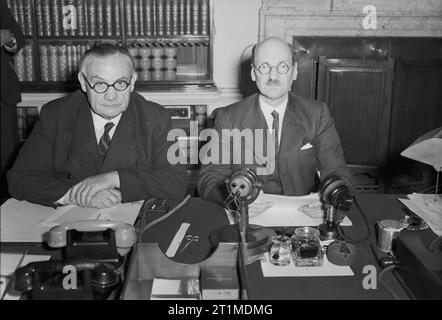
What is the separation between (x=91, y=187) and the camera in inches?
74.7

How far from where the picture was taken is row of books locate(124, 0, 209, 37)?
4.16 meters

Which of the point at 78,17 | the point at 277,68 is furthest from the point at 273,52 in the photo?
the point at 78,17

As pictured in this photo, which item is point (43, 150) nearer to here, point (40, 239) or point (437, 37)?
point (40, 239)

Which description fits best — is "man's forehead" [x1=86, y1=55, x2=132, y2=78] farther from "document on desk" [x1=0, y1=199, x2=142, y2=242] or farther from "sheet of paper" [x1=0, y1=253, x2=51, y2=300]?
"sheet of paper" [x1=0, y1=253, x2=51, y2=300]

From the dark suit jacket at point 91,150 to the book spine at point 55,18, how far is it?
2.21 m

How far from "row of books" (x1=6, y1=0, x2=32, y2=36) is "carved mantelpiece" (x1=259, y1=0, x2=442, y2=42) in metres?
1.86

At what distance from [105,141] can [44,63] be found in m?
2.41

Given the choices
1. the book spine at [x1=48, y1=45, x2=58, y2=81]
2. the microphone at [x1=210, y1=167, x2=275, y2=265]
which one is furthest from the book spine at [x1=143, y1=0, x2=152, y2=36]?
the microphone at [x1=210, y1=167, x2=275, y2=265]

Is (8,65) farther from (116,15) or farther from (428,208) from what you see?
(428,208)

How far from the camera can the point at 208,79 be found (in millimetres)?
4297

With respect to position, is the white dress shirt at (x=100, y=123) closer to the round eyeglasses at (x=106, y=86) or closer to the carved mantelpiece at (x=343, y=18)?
the round eyeglasses at (x=106, y=86)

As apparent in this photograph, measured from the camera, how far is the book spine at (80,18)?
4.12 m

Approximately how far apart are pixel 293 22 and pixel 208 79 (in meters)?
0.84
